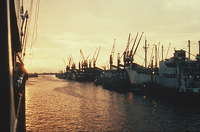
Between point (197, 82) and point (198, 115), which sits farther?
point (197, 82)

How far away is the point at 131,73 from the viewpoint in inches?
3211

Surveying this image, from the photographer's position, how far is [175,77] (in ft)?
182

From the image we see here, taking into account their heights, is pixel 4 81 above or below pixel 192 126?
above

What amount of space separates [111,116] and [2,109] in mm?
25103

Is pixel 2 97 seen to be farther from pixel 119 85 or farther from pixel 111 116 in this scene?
pixel 119 85

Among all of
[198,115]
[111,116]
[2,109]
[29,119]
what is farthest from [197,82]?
[2,109]

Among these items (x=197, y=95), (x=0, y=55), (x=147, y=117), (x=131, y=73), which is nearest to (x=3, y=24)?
(x=0, y=55)

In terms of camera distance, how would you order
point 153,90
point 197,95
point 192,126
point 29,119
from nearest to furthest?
point 192,126 < point 29,119 < point 197,95 < point 153,90

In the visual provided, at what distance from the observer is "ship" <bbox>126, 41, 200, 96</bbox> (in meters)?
43.7

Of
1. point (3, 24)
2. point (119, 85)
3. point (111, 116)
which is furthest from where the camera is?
point (119, 85)

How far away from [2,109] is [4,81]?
787 mm

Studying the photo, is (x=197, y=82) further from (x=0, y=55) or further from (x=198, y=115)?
(x=0, y=55)

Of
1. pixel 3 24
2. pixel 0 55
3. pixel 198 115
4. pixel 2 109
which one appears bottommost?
pixel 198 115

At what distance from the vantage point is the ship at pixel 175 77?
143 ft
